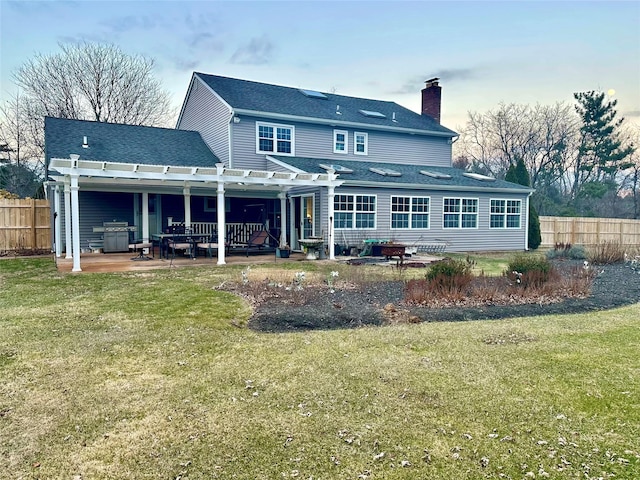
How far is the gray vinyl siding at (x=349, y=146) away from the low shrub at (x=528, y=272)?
431 inches

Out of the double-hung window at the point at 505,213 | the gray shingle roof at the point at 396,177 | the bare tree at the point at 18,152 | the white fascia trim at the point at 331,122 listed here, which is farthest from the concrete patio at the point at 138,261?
the bare tree at the point at 18,152

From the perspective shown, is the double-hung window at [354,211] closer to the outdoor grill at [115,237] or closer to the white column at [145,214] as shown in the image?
the white column at [145,214]

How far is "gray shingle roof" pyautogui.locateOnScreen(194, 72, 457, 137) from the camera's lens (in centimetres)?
1800

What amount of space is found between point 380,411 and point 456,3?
12659mm

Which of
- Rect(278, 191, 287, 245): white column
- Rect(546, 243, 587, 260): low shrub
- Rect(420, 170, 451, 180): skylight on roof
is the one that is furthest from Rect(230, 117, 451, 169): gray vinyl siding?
Rect(546, 243, 587, 260): low shrub

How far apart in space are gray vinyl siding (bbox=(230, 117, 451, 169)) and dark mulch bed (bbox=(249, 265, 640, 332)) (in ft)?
32.9

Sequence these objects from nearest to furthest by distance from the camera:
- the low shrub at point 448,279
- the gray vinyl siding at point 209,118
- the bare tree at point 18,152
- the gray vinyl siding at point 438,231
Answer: the low shrub at point 448,279, the gray vinyl siding at point 438,231, the gray vinyl siding at point 209,118, the bare tree at point 18,152

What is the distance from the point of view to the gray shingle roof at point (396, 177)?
1623 cm

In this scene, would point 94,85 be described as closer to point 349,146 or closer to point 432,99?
point 349,146

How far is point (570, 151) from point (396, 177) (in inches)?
1035

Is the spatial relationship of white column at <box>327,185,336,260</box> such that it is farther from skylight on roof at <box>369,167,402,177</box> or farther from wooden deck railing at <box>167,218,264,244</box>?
wooden deck railing at <box>167,218,264,244</box>

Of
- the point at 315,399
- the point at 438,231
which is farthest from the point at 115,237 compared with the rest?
the point at 315,399

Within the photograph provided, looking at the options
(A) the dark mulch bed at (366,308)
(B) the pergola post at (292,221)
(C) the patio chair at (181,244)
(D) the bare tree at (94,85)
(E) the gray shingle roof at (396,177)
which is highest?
(D) the bare tree at (94,85)

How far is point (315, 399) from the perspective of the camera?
367 centimetres
